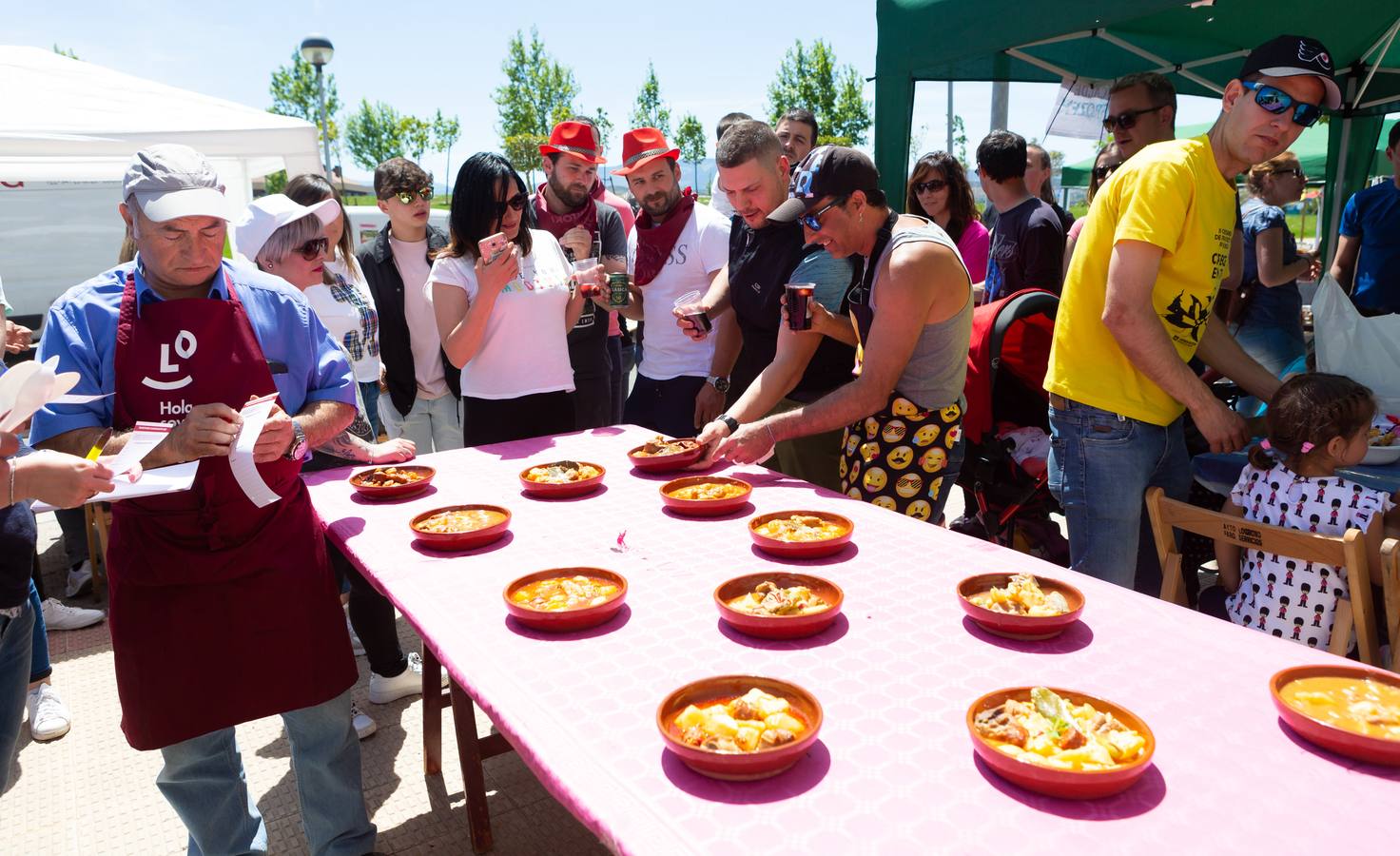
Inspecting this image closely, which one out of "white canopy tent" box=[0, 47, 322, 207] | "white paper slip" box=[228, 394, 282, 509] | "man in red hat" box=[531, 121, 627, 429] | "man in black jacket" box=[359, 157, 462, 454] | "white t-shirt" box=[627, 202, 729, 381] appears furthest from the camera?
"white canopy tent" box=[0, 47, 322, 207]

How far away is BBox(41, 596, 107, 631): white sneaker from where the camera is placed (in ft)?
13.7

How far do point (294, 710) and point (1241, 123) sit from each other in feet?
9.83

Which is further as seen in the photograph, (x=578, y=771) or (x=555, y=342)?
(x=555, y=342)

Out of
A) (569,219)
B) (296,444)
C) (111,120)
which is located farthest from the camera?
(111,120)

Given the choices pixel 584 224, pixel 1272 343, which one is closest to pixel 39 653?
pixel 584 224

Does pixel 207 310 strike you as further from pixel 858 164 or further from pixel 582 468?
pixel 858 164

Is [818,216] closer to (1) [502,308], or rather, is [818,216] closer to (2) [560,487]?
(2) [560,487]

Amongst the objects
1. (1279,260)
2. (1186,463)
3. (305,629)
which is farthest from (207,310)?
(1279,260)

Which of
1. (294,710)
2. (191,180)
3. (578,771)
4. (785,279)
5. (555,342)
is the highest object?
(191,180)

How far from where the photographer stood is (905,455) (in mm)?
2613

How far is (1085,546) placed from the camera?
272 centimetres

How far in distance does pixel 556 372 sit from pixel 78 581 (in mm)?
3225

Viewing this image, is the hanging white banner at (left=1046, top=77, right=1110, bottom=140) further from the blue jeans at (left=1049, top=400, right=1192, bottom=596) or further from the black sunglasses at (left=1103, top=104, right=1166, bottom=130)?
the blue jeans at (left=1049, top=400, right=1192, bottom=596)

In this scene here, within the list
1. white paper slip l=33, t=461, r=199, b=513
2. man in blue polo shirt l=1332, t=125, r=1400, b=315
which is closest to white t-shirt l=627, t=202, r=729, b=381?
white paper slip l=33, t=461, r=199, b=513
